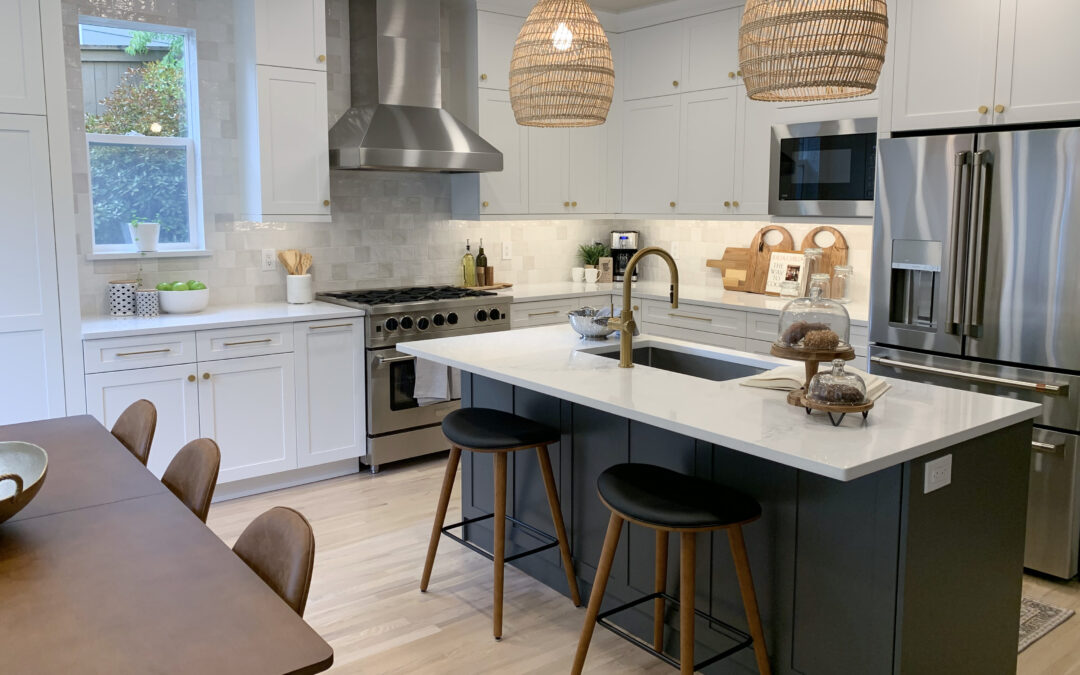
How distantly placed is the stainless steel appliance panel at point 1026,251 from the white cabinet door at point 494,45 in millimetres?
2923

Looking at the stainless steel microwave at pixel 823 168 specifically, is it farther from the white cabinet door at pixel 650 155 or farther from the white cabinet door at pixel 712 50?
the white cabinet door at pixel 650 155

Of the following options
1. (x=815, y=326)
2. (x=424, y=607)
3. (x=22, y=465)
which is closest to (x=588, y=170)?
(x=424, y=607)

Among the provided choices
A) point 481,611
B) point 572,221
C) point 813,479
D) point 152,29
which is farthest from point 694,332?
point 152,29

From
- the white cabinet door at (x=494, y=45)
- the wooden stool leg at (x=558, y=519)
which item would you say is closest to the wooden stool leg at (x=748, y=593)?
the wooden stool leg at (x=558, y=519)

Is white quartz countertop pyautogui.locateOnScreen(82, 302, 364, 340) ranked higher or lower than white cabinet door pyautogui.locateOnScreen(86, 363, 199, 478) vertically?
higher

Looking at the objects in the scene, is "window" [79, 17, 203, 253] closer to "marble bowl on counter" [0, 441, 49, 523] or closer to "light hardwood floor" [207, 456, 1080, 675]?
"light hardwood floor" [207, 456, 1080, 675]

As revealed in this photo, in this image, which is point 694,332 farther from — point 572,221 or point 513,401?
point 513,401

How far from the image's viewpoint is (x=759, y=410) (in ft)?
8.47

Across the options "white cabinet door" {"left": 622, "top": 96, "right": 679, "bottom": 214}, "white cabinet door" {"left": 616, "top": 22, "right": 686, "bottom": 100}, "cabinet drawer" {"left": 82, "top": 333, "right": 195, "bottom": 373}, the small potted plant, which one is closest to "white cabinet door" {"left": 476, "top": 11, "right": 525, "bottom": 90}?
"white cabinet door" {"left": 616, "top": 22, "right": 686, "bottom": 100}

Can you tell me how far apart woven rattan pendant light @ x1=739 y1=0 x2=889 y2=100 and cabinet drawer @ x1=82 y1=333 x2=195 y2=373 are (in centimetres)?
306

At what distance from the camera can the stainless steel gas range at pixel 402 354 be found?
4863 mm

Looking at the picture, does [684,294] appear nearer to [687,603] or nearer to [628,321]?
[628,321]

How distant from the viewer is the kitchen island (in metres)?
2.32

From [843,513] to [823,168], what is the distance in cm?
280
